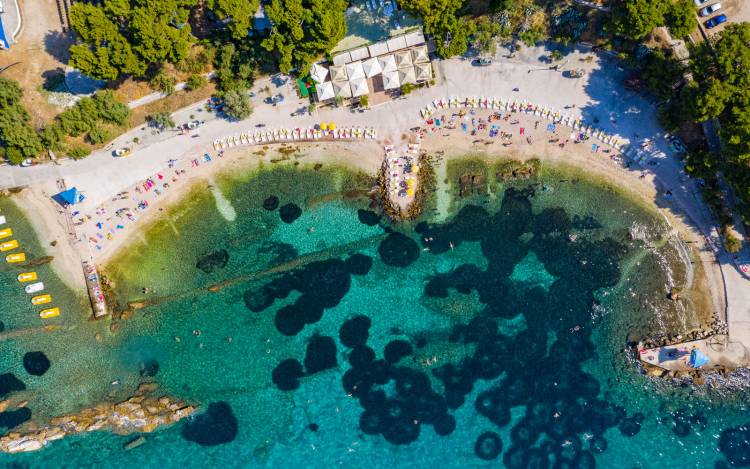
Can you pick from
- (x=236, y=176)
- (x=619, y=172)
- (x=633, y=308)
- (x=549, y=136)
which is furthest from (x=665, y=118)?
(x=236, y=176)

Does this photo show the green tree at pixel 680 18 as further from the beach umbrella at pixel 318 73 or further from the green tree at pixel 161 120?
the green tree at pixel 161 120

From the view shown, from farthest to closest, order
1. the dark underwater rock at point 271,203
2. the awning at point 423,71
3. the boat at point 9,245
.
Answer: the boat at point 9,245 → the dark underwater rock at point 271,203 → the awning at point 423,71

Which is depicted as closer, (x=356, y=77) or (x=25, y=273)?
(x=356, y=77)

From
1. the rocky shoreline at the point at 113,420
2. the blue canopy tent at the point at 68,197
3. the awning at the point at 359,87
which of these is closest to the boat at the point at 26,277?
the blue canopy tent at the point at 68,197

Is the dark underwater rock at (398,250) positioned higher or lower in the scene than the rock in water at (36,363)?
higher

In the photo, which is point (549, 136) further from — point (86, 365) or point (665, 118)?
point (86, 365)

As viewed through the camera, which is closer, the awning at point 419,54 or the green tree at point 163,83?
the awning at point 419,54

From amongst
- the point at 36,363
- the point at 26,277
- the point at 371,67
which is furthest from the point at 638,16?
the point at 36,363
